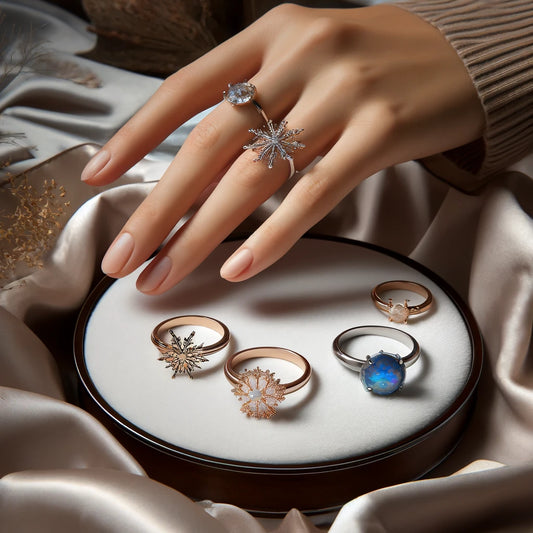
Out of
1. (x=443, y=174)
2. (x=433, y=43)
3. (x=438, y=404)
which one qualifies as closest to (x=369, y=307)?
(x=438, y=404)

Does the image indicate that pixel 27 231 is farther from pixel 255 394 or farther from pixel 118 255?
pixel 255 394

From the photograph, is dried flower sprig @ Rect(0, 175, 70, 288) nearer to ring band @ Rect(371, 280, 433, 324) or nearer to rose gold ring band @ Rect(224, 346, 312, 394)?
rose gold ring band @ Rect(224, 346, 312, 394)

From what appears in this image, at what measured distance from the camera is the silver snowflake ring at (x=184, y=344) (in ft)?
2.62

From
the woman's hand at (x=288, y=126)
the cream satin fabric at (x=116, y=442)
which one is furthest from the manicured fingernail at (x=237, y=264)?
the cream satin fabric at (x=116, y=442)

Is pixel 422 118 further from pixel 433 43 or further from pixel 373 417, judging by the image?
pixel 373 417

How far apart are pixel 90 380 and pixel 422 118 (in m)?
0.58

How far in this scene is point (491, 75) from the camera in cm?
103

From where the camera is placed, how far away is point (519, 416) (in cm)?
82

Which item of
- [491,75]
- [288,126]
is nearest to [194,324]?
[288,126]

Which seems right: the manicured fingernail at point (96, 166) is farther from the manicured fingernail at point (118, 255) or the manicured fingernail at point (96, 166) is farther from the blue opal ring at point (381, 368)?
the blue opal ring at point (381, 368)

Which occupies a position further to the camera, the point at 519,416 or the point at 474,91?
the point at 474,91

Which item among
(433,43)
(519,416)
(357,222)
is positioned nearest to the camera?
(519,416)

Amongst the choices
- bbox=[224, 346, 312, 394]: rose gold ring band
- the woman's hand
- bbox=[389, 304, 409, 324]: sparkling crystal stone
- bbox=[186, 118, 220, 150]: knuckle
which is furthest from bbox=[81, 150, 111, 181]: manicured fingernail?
bbox=[389, 304, 409, 324]: sparkling crystal stone

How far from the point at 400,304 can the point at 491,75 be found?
0.40 metres
